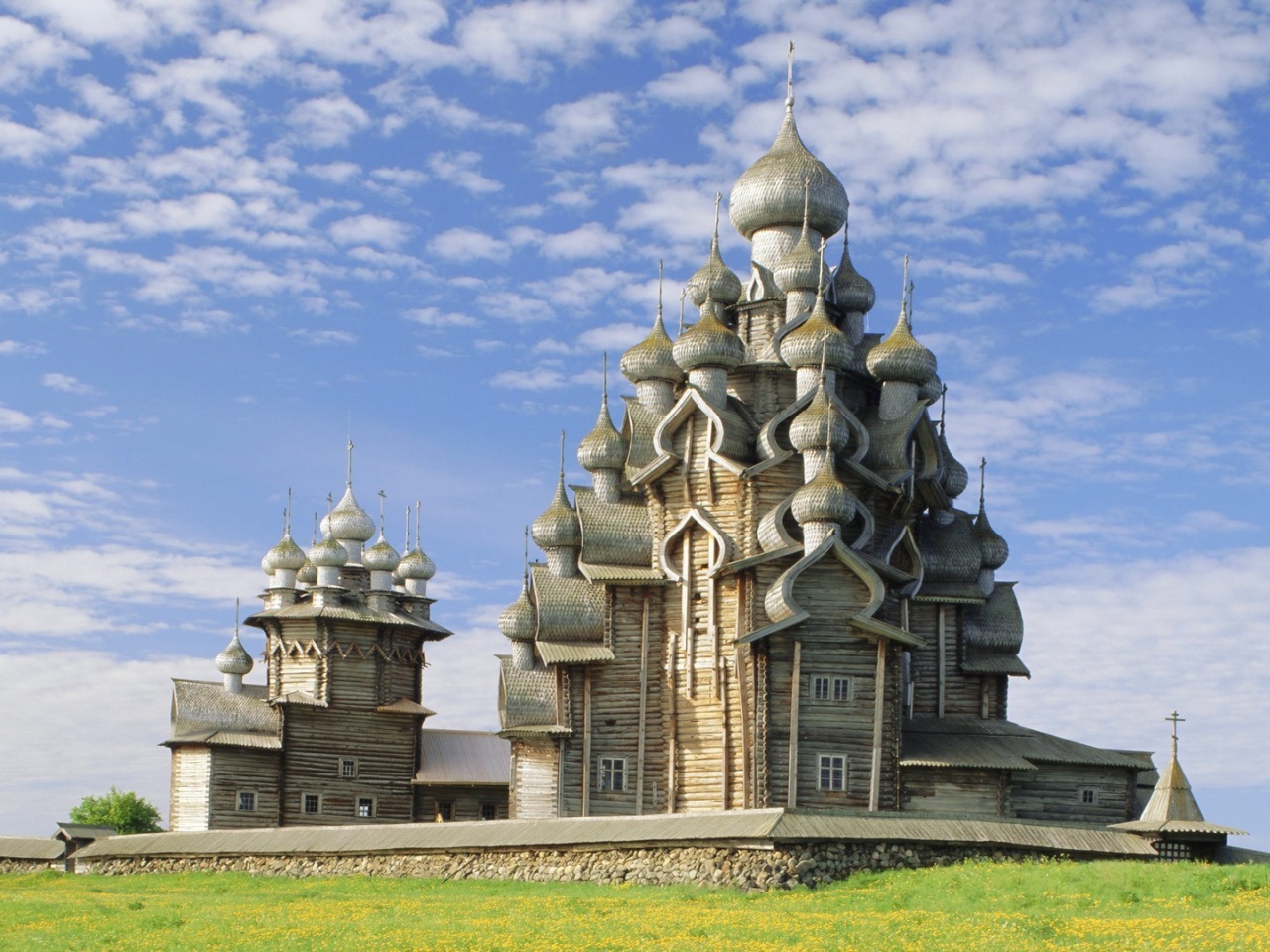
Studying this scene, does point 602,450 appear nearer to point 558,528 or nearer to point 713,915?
point 558,528

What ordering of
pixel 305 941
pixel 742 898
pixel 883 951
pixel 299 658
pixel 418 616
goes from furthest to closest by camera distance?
pixel 418 616, pixel 299 658, pixel 742 898, pixel 305 941, pixel 883 951

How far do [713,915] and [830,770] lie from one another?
13.5 meters

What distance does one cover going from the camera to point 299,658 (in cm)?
4647

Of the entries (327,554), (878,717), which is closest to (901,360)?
(878,717)

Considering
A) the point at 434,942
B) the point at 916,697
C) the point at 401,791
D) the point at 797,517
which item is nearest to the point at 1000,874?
the point at 434,942

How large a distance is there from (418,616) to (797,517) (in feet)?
61.5

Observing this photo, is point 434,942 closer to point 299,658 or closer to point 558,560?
point 558,560

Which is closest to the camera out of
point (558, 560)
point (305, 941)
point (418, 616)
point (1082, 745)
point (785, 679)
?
point (305, 941)

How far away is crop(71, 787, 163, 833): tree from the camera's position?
6184 centimetres

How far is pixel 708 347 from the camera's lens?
37469 millimetres

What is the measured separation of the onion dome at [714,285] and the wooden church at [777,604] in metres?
0.13

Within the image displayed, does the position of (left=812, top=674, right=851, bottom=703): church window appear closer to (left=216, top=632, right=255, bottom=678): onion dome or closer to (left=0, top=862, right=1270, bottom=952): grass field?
(left=0, top=862, right=1270, bottom=952): grass field

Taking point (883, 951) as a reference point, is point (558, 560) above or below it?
above

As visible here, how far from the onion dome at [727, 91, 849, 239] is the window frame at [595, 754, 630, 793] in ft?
47.3
